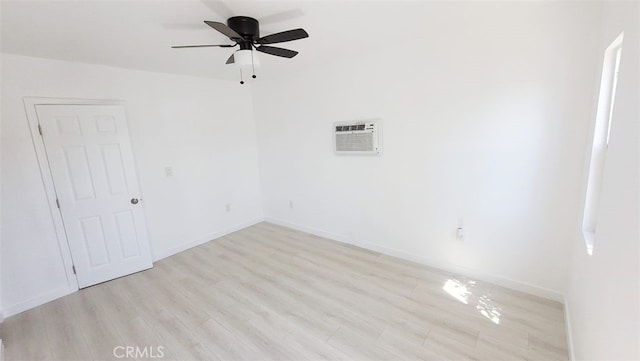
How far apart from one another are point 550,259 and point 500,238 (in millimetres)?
389

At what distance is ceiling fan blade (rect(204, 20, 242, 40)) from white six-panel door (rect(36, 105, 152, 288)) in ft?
6.81

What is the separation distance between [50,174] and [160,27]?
2.01m

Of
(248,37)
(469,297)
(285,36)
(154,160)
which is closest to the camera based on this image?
(285,36)

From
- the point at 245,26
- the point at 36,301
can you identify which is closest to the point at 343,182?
the point at 245,26

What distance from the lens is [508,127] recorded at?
2328 mm

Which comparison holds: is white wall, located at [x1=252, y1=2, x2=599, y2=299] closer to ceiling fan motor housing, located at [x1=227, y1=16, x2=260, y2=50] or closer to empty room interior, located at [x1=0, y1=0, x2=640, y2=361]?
empty room interior, located at [x1=0, y1=0, x2=640, y2=361]

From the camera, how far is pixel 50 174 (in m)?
2.70

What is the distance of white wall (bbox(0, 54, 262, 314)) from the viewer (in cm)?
251

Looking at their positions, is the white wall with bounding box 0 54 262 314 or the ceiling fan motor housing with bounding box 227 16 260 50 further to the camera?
the white wall with bounding box 0 54 262 314

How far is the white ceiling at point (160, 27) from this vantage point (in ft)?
5.88

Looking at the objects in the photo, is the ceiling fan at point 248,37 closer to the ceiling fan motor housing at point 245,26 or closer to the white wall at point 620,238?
the ceiling fan motor housing at point 245,26

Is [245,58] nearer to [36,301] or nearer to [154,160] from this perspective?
[154,160]

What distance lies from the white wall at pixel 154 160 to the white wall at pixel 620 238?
4166mm

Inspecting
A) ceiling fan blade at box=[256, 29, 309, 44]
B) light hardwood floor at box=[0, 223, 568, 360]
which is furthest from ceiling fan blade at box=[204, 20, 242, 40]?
light hardwood floor at box=[0, 223, 568, 360]
